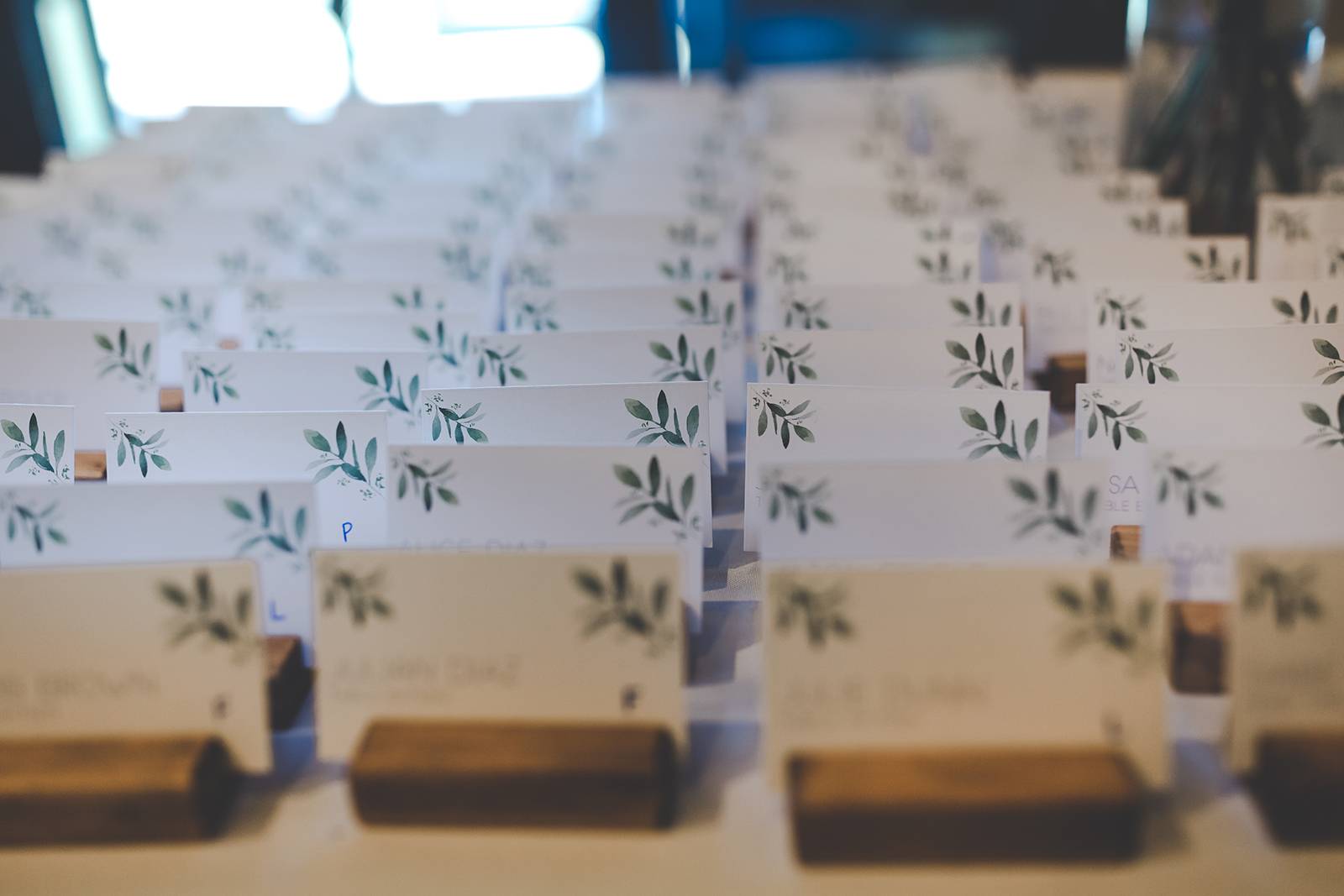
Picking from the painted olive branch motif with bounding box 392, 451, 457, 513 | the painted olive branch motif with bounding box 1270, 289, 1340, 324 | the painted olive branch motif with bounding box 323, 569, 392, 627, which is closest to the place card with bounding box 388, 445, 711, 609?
the painted olive branch motif with bounding box 392, 451, 457, 513

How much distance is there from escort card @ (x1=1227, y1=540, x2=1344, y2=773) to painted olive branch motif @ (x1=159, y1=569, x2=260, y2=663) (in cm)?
79

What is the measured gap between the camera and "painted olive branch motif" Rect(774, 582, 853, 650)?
83 cm

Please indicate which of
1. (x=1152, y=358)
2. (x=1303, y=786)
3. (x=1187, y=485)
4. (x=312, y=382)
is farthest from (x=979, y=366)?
(x=312, y=382)

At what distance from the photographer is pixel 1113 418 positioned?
3.60 ft

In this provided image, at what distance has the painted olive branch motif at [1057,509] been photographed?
2.99 feet

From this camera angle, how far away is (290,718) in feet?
Answer: 3.28

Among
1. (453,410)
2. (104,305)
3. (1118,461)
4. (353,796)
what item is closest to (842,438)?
(1118,461)

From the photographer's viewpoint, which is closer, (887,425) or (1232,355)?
(887,425)

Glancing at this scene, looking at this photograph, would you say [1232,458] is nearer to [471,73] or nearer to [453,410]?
[453,410]

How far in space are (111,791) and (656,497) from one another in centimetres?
51

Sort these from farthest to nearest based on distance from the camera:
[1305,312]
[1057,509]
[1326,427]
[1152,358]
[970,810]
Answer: [1305,312] < [1152,358] < [1326,427] < [1057,509] < [970,810]

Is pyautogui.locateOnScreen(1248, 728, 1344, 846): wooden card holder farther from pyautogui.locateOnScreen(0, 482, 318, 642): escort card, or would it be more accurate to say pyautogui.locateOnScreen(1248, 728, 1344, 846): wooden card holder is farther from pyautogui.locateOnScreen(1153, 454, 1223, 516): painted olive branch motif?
pyautogui.locateOnScreen(0, 482, 318, 642): escort card

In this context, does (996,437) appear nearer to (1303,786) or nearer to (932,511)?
(932,511)

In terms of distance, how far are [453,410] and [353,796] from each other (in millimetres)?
427
